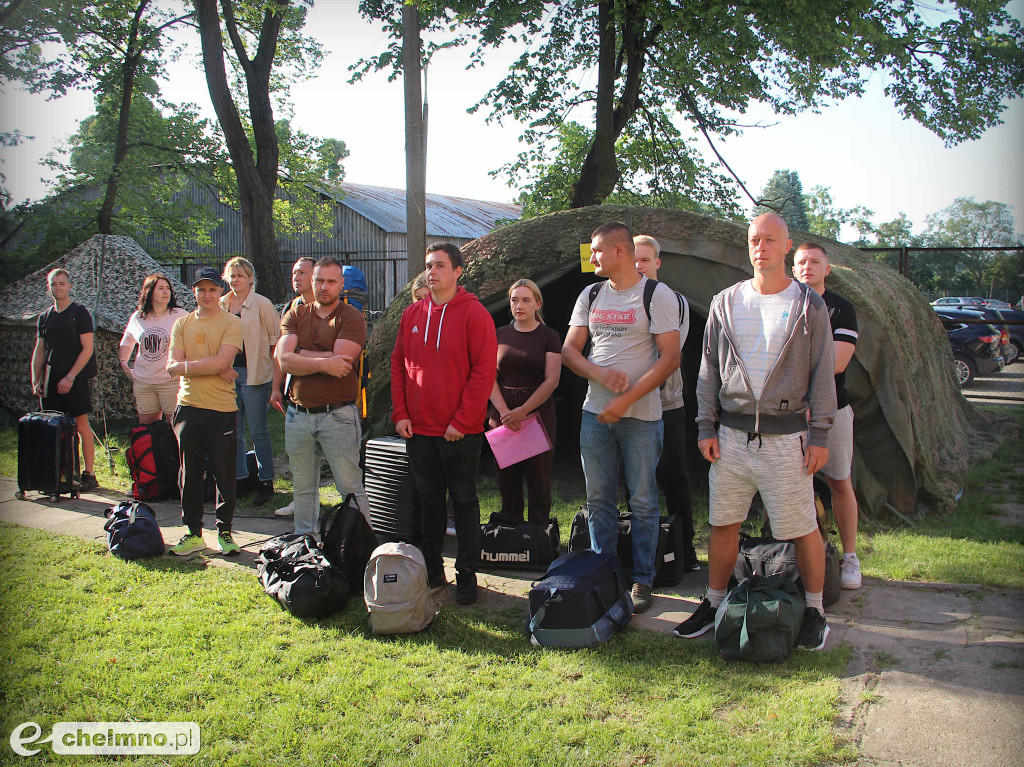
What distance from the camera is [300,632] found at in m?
3.86

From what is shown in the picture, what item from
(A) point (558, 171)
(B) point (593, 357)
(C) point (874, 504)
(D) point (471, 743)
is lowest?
(D) point (471, 743)

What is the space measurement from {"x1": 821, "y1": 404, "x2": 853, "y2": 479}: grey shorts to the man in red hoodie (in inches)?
79.1

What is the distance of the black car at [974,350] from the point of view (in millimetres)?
14625

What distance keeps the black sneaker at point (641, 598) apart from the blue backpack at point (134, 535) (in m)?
3.27

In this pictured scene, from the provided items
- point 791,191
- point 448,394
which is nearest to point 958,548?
point 448,394

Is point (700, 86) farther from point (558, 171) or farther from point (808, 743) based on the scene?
point (808, 743)

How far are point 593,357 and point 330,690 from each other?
7.05ft

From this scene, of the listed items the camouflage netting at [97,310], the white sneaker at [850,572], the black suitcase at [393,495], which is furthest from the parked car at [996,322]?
the camouflage netting at [97,310]

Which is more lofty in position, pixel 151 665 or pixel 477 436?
pixel 477 436

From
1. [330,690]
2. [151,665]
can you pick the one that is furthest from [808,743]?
[151,665]

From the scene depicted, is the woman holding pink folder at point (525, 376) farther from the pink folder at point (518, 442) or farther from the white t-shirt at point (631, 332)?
the white t-shirt at point (631, 332)

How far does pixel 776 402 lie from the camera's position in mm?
3391

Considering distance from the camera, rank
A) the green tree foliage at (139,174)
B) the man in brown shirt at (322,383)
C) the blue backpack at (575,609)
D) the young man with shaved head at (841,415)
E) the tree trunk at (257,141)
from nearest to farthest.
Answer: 1. the blue backpack at (575,609)
2. the young man with shaved head at (841,415)
3. the man in brown shirt at (322,383)
4. the tree trunk at (257,141)
5. the green tree foliage at (139,174)

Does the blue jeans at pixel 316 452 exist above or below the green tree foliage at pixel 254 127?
below
